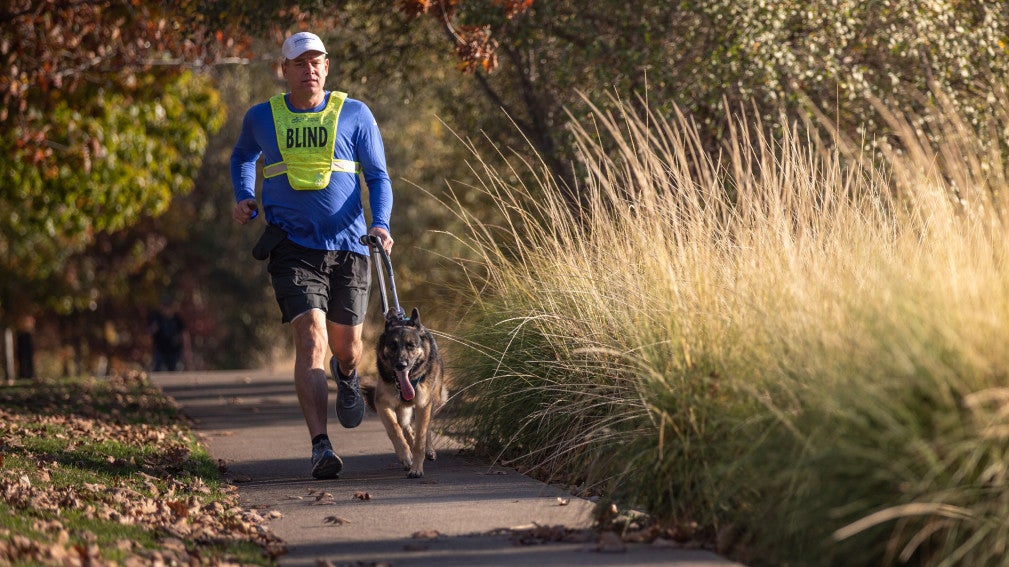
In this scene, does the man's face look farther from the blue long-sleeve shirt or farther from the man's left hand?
the man's left hand

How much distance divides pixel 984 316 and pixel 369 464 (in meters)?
4.63

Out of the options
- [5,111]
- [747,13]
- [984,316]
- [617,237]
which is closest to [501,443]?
[617,237]

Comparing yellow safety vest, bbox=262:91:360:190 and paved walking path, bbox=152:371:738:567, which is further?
yellow safety vest, bbox=262:91:360:190

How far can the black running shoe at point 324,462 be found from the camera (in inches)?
291

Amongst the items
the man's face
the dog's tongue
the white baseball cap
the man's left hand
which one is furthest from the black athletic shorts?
the white baseball cap

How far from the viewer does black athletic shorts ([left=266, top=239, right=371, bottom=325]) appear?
7465mm

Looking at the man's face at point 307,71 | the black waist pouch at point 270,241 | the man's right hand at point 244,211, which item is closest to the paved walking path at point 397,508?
the black waist pouch at point 270,241

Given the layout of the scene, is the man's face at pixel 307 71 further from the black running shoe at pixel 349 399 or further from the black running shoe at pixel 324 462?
the black running shoe at pixel 324 462

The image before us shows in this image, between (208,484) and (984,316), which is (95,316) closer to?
(208,484)

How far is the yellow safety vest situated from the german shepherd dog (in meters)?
0.95

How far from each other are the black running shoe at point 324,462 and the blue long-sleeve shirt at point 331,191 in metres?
1.13

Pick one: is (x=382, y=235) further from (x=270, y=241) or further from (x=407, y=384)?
(x=407, y=384)

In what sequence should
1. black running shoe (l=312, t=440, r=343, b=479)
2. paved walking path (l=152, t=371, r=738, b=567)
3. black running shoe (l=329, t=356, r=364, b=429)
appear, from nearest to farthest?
paved walking path (l=152, t=371, r=738, b=567) < black running shoe (l=312, t=440, r=343, b=479) < black running shoe (l=329, t=356, r=364, b=429)

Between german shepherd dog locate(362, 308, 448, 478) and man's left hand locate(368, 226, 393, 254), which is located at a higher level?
man's left hand locate(368, 226, 393, 254)
